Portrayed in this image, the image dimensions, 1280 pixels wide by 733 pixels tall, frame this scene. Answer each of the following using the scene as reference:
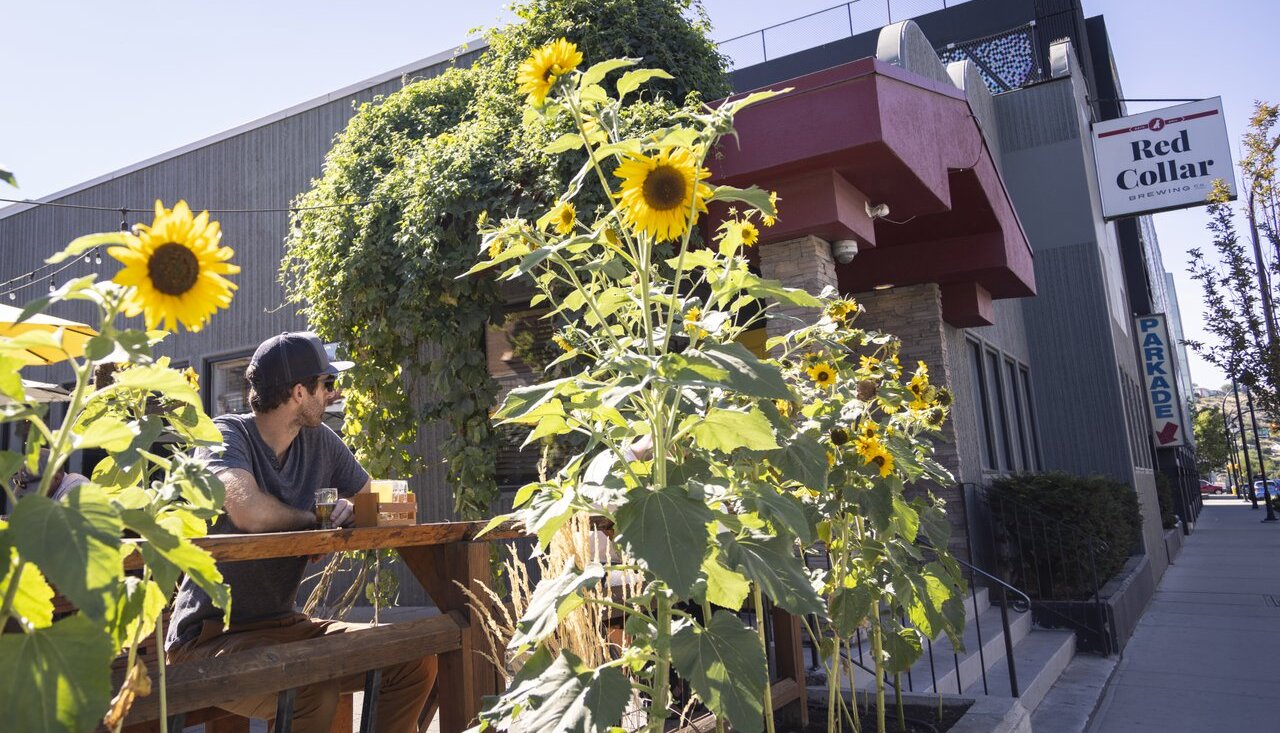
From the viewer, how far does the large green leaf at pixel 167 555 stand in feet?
3.46

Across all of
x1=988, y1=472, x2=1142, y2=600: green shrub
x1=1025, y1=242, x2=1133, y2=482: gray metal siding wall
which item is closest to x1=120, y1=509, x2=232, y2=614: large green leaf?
x1=988, y1=472, x2=1142, y2=600: green shrub

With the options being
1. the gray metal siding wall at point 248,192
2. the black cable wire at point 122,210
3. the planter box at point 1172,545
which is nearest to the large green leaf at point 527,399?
the black cable wire at point 122,210

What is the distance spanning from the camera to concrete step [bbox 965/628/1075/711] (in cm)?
513

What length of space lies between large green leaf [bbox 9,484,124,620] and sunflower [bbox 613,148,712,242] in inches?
43.0

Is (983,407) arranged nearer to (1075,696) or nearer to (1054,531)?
(1054,531)

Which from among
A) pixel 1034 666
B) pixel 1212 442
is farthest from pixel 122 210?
pixel 1212 442

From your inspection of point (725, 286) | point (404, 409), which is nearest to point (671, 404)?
point (725, 286)

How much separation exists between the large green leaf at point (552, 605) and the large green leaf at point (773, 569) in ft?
0.87

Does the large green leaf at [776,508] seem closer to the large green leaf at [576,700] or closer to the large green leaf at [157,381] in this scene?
the large green leaf at [576,700]

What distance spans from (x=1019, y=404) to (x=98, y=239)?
11.8 meters

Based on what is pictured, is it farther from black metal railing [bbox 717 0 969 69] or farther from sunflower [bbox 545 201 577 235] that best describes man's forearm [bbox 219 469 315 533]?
black metal railing [bbox 717 0 969 69]

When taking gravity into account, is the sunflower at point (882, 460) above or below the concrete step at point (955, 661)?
above

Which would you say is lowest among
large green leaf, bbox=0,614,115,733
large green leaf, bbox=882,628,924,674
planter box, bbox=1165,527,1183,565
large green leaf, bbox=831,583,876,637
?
planter box, bbox=1165,527,1183,565

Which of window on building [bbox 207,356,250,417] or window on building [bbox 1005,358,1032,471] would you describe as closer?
window on building [bbox 207,356,250,417]
